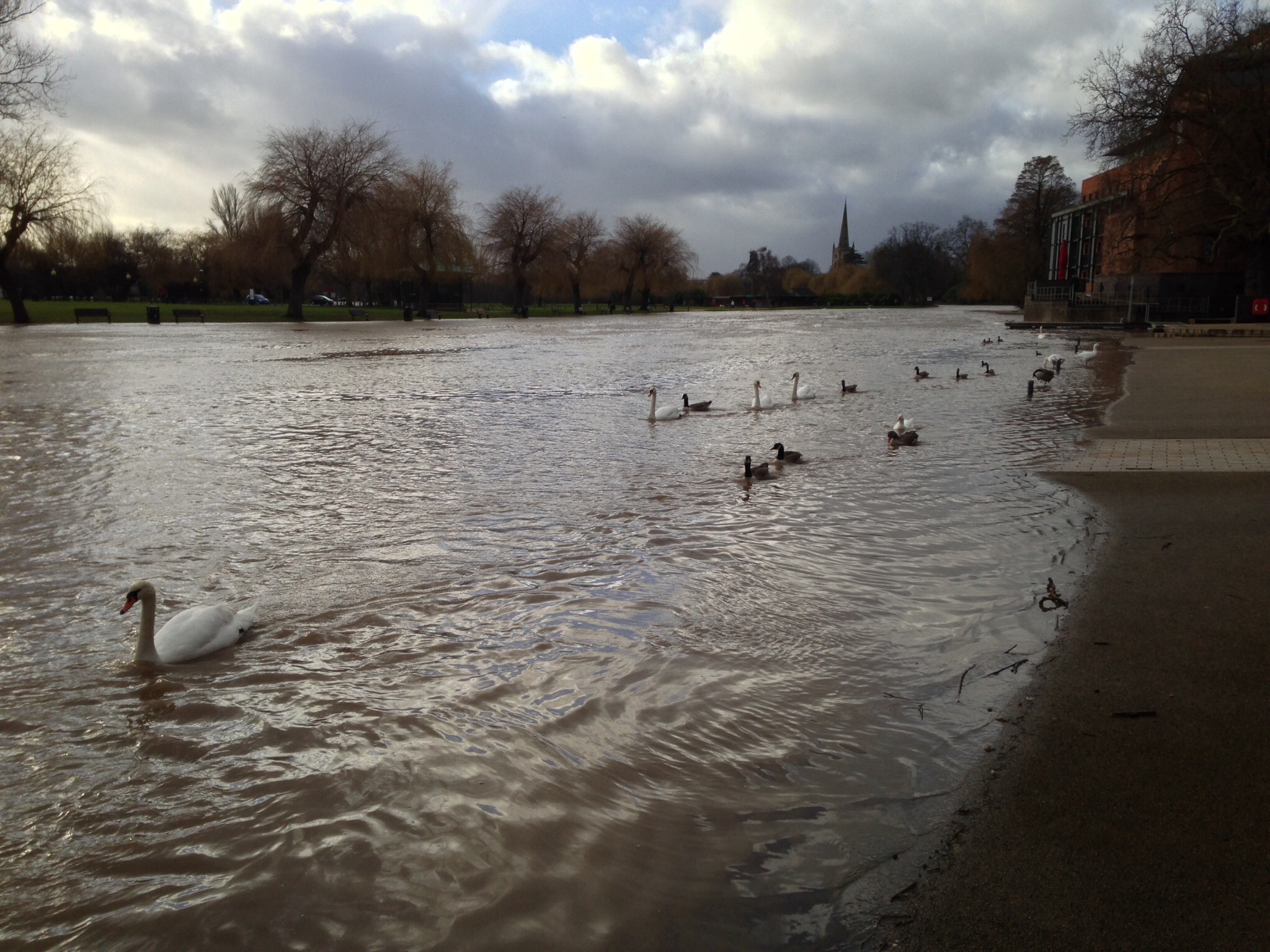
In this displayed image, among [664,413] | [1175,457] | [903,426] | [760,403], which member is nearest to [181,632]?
[1175,457]

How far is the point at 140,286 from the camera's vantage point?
87312 mm

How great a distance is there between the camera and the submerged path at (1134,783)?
2738 millimetres

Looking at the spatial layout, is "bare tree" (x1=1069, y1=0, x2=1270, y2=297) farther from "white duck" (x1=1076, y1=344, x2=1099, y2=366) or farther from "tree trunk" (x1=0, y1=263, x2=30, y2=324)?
"tree trunk" (x1=0, y1=263, x2=30, y2=324)

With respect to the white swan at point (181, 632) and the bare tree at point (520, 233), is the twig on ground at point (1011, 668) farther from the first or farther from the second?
the bare tree at point (520, 233)

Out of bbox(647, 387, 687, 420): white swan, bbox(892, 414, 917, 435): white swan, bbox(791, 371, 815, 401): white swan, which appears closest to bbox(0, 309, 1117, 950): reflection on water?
bbox(892, 414, 917, 435): white swan

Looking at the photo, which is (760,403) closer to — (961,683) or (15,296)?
(961,683)

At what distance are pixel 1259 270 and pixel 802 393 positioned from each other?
3584cm

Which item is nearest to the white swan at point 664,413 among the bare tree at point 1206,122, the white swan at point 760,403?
the white swan at point 760,403

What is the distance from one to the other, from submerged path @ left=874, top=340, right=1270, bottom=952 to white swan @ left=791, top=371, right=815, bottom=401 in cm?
1100

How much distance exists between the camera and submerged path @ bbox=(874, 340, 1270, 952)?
2.74m

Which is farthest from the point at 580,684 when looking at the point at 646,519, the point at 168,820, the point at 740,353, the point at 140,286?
the point at 140,286

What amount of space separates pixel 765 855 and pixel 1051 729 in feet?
5.07

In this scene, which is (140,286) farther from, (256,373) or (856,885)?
(856,885)

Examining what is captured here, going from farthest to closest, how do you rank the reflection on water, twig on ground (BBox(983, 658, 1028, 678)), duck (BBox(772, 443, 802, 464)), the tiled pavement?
duck (BBox(772, 443, 802, 464)) → the tiled pavement → twig on ground (BBox(983, 658, 1028, 678)) → the reflection on water
